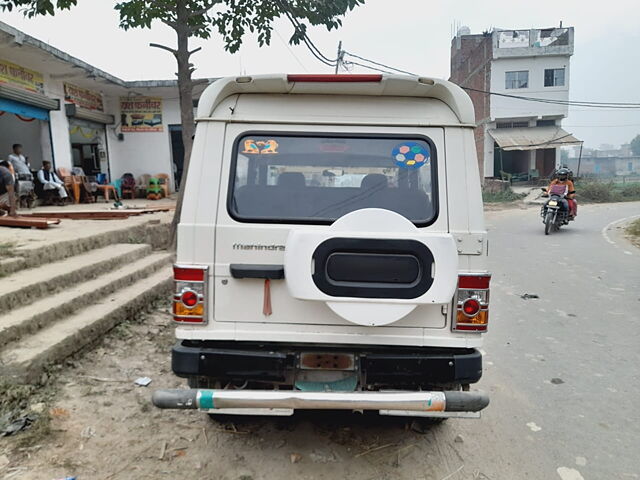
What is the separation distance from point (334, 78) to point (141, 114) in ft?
45.9

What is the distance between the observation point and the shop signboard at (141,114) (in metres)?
14.8

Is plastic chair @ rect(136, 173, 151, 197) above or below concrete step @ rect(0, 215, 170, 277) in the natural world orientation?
above

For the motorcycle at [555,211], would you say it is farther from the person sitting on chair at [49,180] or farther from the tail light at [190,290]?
the person sitting on chair at [49,180]

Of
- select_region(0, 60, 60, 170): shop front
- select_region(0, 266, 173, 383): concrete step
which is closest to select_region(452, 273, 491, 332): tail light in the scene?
select_region(0, 266, 173, 383): concrete step

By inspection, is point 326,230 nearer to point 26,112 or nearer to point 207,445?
point 207,445

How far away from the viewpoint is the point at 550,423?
3.23 metres

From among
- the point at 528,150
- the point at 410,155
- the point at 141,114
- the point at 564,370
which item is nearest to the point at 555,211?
the point at 564,370

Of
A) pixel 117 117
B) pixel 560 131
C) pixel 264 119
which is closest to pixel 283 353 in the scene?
pixel 264 119

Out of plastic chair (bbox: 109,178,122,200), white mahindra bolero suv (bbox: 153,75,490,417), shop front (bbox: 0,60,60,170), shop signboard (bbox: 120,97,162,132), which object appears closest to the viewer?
white mahindra bolero suv (bbox: 153,75,490,417)

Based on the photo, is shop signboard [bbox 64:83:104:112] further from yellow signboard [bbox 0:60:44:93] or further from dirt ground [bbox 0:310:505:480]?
dirt ground [bbox 0:310:505:480]

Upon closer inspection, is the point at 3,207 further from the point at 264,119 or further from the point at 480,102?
the point at 480,102

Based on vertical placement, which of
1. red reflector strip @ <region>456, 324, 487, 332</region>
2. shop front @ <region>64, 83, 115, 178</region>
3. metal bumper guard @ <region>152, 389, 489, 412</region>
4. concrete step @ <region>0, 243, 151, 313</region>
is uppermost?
shop front @ <region>64, 83, 115, 178</region>

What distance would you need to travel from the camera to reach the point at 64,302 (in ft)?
13.9

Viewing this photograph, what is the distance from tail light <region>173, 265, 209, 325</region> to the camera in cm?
260
